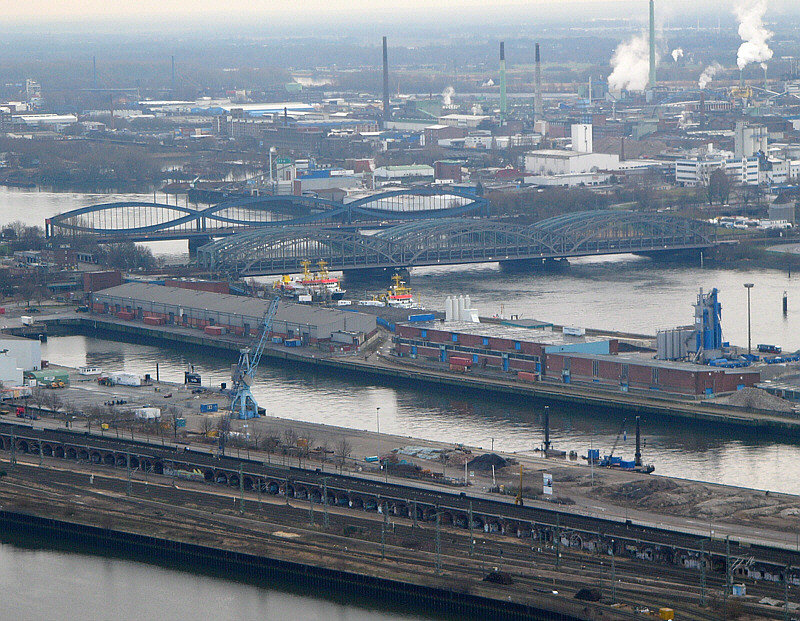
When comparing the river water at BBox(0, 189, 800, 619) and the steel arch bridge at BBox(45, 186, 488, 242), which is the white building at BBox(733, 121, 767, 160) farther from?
the river water at BBox(0, 189, 800, 619)

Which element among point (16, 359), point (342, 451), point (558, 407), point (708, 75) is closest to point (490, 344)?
point (558, 407)

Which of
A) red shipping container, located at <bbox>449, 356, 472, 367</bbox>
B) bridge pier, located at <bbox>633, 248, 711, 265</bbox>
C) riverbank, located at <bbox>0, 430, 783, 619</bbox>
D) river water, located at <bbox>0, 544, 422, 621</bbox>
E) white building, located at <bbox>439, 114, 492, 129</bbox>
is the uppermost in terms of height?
white building, located at <bbox>439, 114, 492, 129</bbox>

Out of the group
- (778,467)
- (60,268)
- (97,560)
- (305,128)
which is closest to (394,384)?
(778,467)

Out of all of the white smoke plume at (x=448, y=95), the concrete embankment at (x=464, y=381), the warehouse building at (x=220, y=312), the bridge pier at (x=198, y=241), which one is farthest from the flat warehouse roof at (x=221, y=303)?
A: the white smoke plume at (x=448, y=95)

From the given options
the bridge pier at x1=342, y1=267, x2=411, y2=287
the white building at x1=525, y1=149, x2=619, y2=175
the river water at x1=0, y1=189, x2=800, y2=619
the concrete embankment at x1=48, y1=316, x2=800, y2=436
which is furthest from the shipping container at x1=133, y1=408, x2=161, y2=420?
the white building at x1=525, y1=149, x2=619, y2=175

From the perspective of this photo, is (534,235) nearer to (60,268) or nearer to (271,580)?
(60,268)

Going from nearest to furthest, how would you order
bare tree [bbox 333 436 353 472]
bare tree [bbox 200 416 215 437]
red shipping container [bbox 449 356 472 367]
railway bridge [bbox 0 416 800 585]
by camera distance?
railway bridge [bbox 0 416 800 585]
bare tree [bbox 333 436 353 472]
bare tree [bbox 200 416 215 437]
red shipping container [bbox 449 356 472 367]
